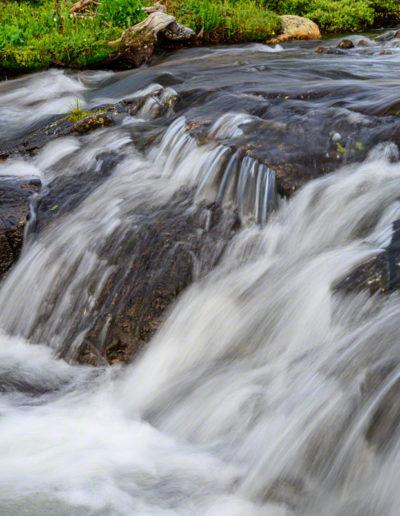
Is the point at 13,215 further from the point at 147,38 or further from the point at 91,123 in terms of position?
the point at 147,38

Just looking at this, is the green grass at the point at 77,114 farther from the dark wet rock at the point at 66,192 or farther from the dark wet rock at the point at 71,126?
the dark wet rock at the point at 66,192

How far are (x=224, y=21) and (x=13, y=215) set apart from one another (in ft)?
32.7

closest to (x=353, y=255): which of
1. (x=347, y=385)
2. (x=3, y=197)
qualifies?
(x=347, y=385)

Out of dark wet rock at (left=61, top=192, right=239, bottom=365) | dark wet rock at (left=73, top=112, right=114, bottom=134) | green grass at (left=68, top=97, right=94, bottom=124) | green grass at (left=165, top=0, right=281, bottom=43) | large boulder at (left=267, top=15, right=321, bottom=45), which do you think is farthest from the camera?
large boulder at (left=267, top=15, right=321, bottom=45)

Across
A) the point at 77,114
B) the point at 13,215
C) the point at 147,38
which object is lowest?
the point at 13,215

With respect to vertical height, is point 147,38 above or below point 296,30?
above

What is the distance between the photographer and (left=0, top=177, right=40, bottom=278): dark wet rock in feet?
17.4

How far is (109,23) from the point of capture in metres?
13.5

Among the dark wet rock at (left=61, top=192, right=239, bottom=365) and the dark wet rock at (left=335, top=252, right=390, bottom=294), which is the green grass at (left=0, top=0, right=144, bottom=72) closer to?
the dark wet rock at (left=61, top=192, right=239, bottom=365)

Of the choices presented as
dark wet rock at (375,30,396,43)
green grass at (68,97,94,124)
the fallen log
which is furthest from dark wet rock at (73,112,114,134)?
dark wet rock at (375,30,396,43)

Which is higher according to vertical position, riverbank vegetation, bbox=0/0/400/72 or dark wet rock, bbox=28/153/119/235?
riverbank vegetation, bbox=0/0/400/72

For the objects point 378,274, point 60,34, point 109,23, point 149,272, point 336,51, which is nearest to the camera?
point 378,274

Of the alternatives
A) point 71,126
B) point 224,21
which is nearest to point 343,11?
point 224,21

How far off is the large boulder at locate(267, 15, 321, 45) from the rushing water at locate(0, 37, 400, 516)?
7747mm
